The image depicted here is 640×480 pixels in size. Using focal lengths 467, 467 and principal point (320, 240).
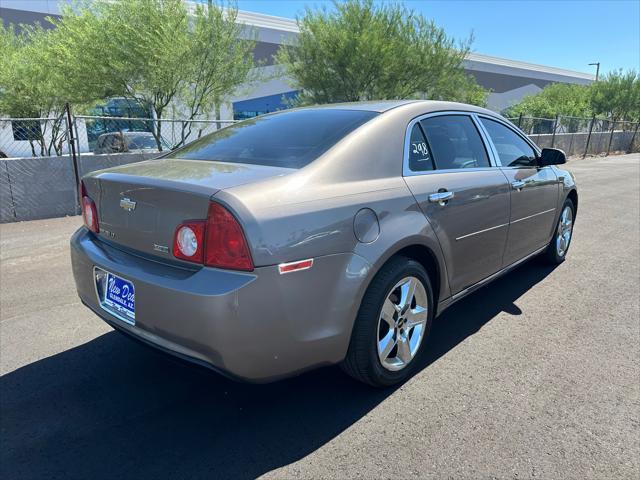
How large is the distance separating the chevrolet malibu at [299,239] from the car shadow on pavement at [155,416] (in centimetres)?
32

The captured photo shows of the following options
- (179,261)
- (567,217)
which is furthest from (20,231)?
(567,217)

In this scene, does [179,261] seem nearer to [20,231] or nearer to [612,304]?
[612,304]

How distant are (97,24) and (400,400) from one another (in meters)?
10.3

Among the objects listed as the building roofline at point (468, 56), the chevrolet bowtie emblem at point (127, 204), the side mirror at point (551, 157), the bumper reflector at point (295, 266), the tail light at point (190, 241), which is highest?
the building roofline at point (468, 56)

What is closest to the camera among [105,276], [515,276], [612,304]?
[105,276]

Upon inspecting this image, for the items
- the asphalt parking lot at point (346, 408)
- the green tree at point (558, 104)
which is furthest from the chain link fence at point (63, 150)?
the green tree at point (558, 104)

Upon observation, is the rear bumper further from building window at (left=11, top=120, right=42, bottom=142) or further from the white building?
the white building

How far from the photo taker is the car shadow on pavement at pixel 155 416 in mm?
2238

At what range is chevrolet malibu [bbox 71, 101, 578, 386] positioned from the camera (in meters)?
2.10

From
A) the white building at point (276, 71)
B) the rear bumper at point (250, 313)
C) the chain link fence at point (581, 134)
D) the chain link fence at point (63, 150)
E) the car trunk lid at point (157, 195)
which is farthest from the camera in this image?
the white building at point (276, 71)

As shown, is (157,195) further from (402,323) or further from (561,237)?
(561,237)

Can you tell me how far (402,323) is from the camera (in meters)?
2.82

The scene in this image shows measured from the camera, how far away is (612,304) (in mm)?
4133

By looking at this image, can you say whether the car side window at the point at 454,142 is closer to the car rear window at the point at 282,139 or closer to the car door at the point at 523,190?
the car door at the point at 523,190
